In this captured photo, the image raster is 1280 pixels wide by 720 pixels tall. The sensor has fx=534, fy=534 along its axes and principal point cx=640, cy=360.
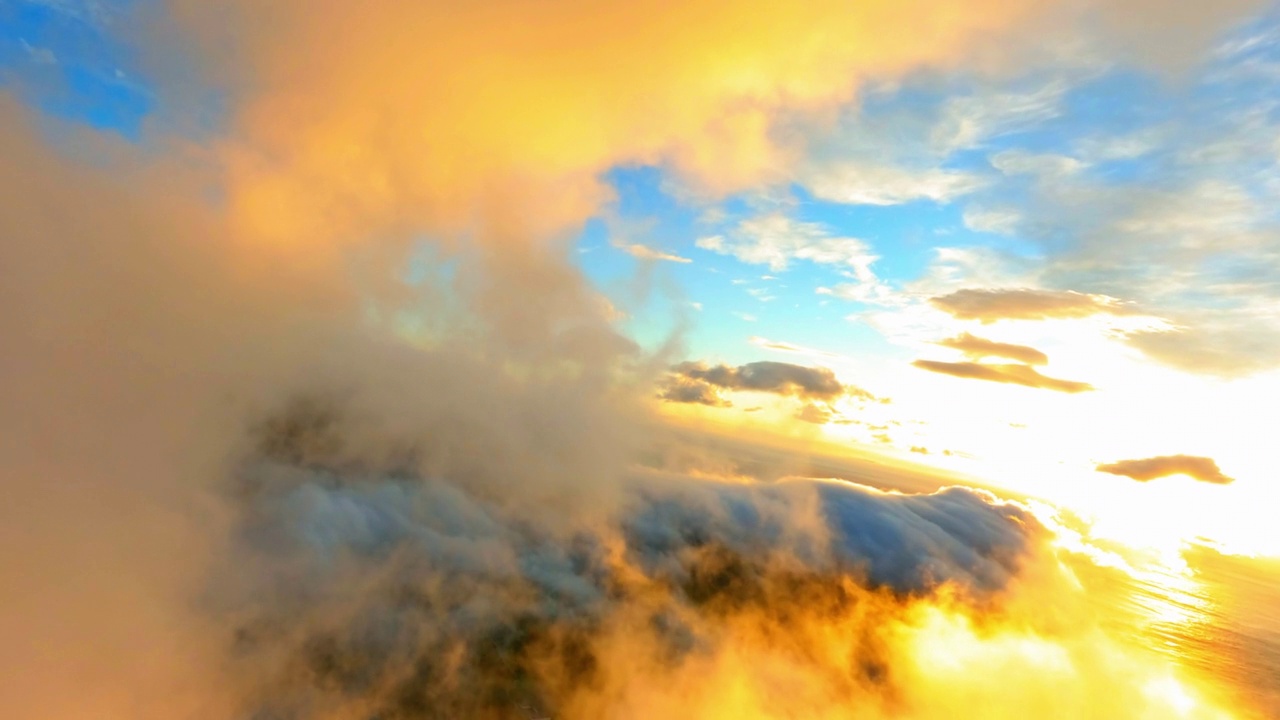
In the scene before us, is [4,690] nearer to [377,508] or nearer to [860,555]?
[377,508]

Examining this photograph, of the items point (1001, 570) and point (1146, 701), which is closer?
point (1146, 701)

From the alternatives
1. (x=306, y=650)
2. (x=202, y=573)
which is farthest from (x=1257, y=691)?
(x=202, y=573)

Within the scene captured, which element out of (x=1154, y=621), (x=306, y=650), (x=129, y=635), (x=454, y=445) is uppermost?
(x=454, y=445)

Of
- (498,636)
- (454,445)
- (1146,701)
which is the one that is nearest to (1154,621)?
(1146,701)

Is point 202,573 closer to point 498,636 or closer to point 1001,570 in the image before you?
point 498,636

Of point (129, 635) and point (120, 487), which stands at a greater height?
point (120, 487)

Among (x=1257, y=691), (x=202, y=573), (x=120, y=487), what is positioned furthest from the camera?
(x=1257, y=691)

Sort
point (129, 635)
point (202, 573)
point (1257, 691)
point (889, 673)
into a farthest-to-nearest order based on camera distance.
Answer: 1. point (1257, 691)
2. point (889, 673)
3. point (202, 573)
4. point (129, 635)

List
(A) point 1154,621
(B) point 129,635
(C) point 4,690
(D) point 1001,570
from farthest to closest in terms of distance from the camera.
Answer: (A) point 1154,621
(D) point 1001,570
(B) point 129,635
(C) point 4,690

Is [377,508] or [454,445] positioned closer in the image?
[377,508]
